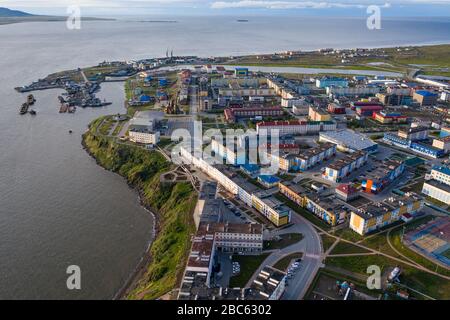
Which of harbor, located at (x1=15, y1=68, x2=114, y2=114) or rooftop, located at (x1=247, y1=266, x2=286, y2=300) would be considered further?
harbor, located at (x1=15, y1=68, x2=114, y2=114)

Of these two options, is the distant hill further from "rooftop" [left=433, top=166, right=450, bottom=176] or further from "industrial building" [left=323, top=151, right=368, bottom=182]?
"rooftop" [left=433, top=166, right=450, bottom=176]

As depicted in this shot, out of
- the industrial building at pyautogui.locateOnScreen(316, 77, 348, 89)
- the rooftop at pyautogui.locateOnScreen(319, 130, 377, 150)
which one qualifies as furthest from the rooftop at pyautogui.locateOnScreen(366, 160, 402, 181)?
the industrial building at pyautogui.locateOnScreen(316, 77, 348, 89)

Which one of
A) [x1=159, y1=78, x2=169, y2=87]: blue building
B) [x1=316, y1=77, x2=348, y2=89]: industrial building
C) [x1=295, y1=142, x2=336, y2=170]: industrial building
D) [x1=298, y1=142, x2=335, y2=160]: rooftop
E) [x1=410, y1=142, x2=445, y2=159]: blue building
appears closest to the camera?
[x1=295, y1=142, x2=336, y2=170]: industrial building

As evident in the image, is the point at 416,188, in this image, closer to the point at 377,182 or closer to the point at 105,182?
the point at 377,182

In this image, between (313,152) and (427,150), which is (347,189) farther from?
(427,150)

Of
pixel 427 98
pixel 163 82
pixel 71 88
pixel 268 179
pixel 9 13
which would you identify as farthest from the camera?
Answer: pixel 9 13

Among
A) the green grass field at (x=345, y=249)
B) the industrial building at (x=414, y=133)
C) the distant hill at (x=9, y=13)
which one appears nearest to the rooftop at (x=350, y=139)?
the industrial building at (x=414, y=133)

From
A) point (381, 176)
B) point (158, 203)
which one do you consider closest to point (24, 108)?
point (158, 203)

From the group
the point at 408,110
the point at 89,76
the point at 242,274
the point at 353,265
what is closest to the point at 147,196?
the point at 242,274
